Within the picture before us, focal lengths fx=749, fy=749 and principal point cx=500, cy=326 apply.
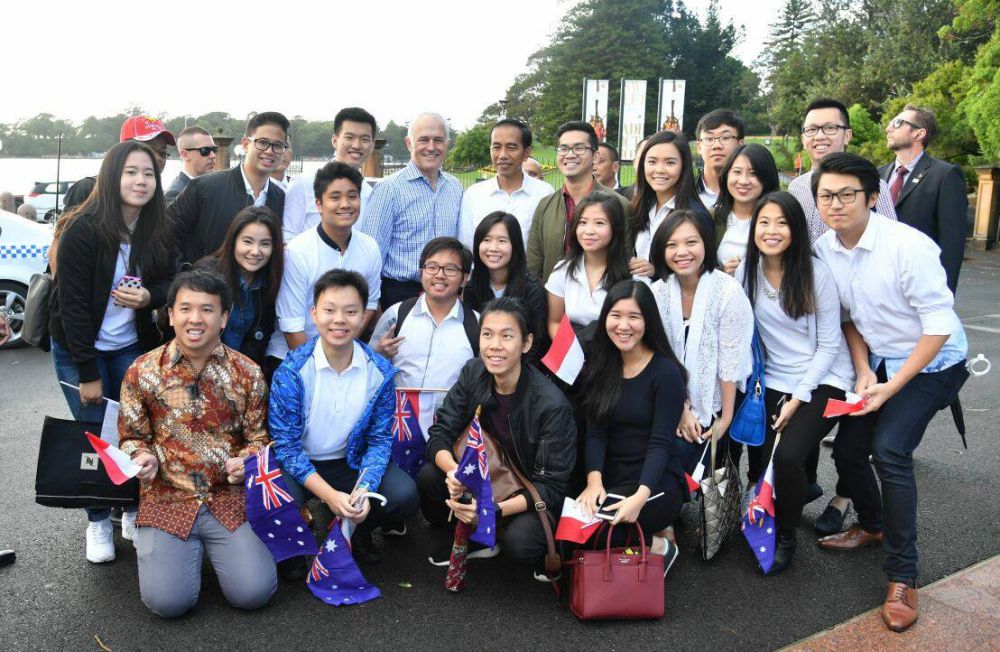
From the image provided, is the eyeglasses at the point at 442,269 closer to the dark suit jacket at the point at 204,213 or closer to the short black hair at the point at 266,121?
the dark suit jacket at the point at 204,213

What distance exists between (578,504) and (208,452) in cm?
167

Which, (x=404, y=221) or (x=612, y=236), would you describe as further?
(x=404, y=221)

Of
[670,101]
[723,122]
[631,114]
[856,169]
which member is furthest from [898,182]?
[670,101]

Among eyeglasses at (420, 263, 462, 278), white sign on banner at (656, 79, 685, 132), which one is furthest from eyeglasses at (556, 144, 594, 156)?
white sign on banner at (656, 79, 685, 132)

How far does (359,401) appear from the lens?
3607 millimetres

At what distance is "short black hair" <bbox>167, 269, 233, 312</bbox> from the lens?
332cm

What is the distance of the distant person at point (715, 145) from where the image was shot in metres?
4.81

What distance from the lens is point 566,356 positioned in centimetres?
373

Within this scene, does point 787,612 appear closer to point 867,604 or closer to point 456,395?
point 867,604

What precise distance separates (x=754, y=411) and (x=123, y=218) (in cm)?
330

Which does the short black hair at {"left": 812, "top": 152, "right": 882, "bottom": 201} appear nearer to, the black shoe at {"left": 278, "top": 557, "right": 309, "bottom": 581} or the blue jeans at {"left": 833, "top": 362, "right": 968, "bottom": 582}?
the blue jeans at {"left": 833, "top": 362, "right": 968, "bottom": 582}

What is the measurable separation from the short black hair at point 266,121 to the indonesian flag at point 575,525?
2.89 m

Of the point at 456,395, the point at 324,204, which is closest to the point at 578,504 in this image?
the point at 456,395

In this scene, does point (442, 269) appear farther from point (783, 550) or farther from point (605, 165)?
point (605, 165)
